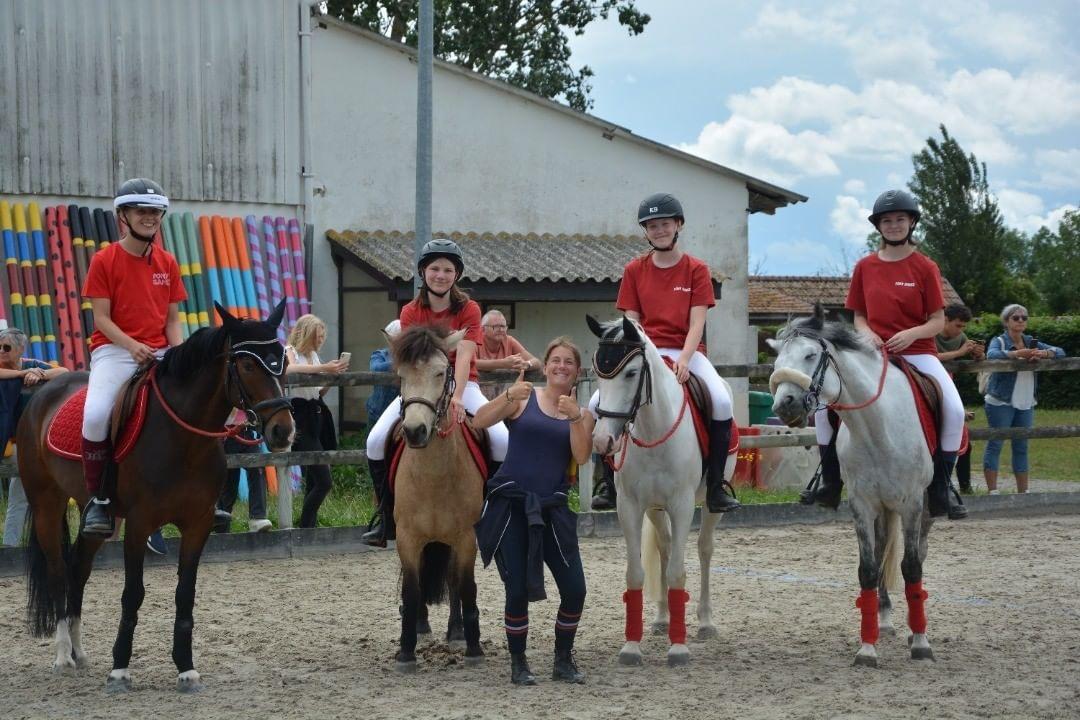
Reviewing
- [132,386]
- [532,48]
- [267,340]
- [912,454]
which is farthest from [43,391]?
[532,48]

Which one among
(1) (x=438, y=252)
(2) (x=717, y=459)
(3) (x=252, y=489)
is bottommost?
(3) (x=252, y=489)

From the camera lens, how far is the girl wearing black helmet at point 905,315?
22.8 ft

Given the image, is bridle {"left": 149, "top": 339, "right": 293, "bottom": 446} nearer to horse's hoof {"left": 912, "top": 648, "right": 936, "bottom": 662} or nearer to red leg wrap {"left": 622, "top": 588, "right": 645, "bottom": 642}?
red leg wrap {"left": 622, "top": 588, "right": 645, "bottom": 642}

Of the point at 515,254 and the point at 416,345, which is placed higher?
the point at 515,254

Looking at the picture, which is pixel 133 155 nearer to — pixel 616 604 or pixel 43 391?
pixel 43 391

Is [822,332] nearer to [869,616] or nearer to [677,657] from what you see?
[869,616]

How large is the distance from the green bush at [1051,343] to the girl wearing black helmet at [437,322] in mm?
24093

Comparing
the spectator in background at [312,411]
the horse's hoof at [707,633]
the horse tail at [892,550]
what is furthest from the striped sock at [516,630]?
the spectator in background at [312,411]

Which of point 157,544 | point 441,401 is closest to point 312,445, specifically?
point 157,544

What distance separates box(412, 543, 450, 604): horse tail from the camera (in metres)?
6.72

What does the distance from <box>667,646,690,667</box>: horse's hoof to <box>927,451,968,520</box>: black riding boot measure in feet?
5.67

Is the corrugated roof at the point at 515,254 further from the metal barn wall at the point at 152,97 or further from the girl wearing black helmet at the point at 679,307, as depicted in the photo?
the girl wearing black helmet at the point at 679,307

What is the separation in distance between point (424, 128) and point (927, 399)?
679 cm

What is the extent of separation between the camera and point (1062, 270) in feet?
189
